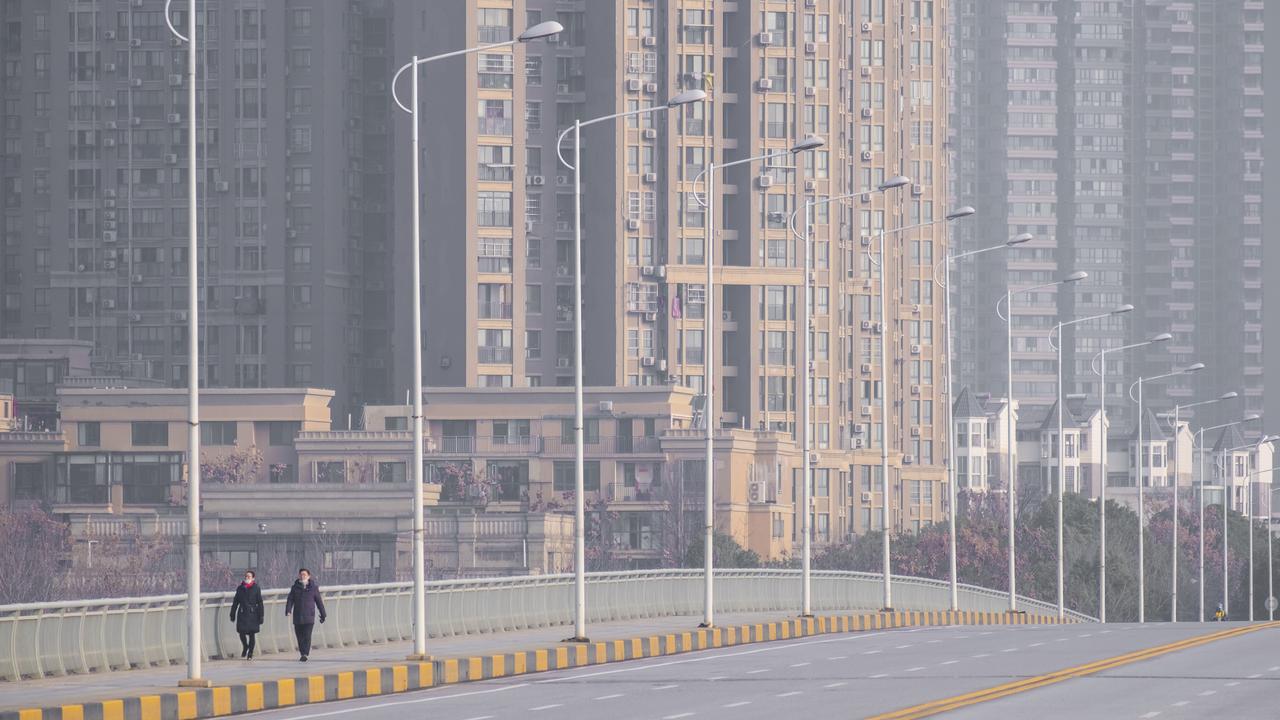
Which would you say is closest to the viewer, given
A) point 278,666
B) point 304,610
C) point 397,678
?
point 397,678

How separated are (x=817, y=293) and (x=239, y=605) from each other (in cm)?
11421

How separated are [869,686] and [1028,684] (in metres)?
1.75

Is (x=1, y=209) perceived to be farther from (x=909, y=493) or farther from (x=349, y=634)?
(x=349, y=634)

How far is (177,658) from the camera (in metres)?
28.8

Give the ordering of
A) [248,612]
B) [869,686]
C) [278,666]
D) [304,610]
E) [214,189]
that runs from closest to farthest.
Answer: [869,686] → [278,666] → [248,612] → [304,610] → [214,189]

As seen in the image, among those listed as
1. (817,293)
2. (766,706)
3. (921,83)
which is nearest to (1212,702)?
(766,706)

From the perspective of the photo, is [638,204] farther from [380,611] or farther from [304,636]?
[304,636]

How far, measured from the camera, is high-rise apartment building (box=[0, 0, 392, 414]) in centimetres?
14338

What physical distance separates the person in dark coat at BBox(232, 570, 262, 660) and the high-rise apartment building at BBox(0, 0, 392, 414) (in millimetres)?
113802

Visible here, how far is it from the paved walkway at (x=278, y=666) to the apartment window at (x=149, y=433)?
77308mm

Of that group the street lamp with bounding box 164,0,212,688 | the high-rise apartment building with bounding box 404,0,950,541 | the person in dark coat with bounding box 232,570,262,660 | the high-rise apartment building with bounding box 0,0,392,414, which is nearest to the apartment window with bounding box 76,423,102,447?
the high-rise apartment building with bounding box 404,0,950,541

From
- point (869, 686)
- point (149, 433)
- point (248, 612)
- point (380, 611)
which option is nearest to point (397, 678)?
point (248, 612)

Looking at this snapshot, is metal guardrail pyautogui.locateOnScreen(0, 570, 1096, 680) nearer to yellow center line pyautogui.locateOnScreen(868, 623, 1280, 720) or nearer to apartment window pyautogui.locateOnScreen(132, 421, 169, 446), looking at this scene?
yellow center line pyautogui.locateOnScreen(868, 623, 1280, 720)

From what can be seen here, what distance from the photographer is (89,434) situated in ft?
376
